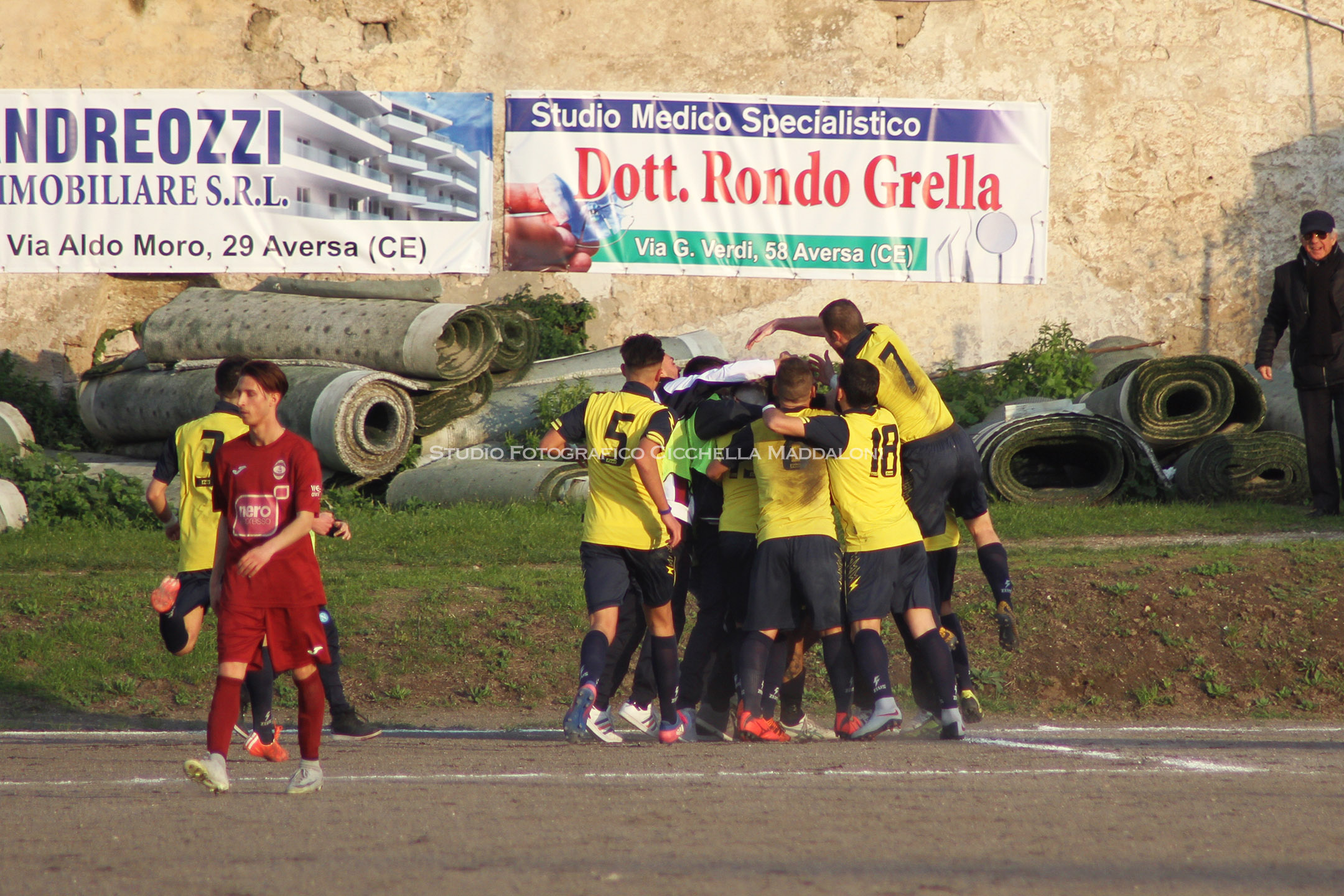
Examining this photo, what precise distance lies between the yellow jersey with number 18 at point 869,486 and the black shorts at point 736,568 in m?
0.50

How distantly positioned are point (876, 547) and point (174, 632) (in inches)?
133

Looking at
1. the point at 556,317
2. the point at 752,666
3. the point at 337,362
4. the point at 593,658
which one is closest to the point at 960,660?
the point at 752,666

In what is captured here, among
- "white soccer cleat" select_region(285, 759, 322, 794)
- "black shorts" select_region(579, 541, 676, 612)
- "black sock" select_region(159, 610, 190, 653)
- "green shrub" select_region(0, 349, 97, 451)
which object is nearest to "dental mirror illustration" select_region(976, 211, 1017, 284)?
"black shorts" select_region(579, 541, 676, 612)

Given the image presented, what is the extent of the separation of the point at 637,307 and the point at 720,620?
8992 mm

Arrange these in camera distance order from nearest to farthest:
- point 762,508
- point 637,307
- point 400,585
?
1. point 762,508
2. point 400,585
3. point 637,307

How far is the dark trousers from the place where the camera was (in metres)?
10.3

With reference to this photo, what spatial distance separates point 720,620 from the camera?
682 cm

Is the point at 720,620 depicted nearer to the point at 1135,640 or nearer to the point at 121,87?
the point at 1135,640

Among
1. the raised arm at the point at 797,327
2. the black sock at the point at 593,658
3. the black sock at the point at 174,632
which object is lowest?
the black sock at the point at 593,658

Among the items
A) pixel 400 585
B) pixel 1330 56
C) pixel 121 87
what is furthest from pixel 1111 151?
pixel 121 87

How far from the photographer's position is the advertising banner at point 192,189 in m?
14.5

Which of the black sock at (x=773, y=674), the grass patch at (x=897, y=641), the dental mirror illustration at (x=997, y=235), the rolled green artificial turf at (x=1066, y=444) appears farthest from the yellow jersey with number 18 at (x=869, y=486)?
the dental mirror illustration at (x=997, y=235)

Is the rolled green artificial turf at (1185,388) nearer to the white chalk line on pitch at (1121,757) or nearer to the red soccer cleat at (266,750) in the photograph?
the white chalk line on pitch at (1121,757)

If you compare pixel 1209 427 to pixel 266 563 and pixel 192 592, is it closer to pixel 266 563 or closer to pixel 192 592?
pixel 192 592
